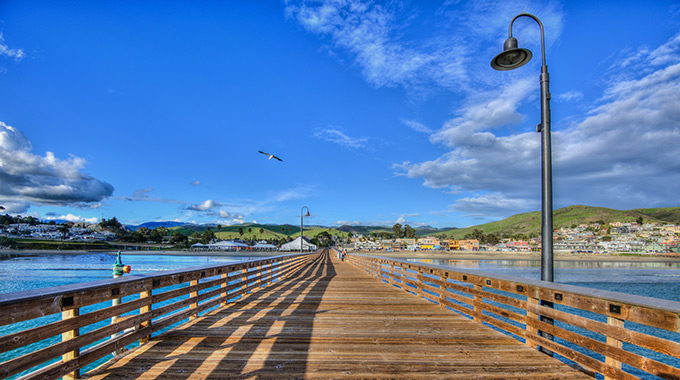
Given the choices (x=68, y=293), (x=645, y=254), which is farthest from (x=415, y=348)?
(x=645, y=254)

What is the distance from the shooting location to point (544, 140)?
16.9 ft

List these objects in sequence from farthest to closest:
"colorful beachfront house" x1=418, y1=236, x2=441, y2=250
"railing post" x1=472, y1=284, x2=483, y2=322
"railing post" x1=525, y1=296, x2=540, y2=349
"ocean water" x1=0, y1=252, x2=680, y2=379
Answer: "colorful beachfront house" x1=418, y1=236, x2=441, y2=250
"ocean water" x1=0, y1=252, x2=680, y2=379
"railing post" x1=472, y1=284, x2=483, y2=322
"railing post" x1=525, y1=296, x2=540, y2=349

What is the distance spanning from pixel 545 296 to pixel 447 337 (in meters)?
1.52

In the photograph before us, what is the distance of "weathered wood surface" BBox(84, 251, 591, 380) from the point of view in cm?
362

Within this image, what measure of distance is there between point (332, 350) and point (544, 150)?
418cm


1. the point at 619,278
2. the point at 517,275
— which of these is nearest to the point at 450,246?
the point at 619,278

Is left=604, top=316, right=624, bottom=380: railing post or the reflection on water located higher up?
left=604, top=316, right=624, bottom=380: railing post

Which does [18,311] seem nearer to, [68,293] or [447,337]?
[68,293]

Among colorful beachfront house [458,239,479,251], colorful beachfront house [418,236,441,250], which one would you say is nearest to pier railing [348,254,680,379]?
colorful beachfront house [418,236,441,250]

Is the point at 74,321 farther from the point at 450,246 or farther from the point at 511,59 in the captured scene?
the point at 450,246

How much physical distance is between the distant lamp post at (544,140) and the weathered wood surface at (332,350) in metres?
1.30

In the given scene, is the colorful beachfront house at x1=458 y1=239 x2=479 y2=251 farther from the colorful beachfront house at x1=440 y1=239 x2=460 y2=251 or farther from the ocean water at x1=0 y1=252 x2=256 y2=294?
the ocean water at x1=0 y1=252 x2=256 y2=294

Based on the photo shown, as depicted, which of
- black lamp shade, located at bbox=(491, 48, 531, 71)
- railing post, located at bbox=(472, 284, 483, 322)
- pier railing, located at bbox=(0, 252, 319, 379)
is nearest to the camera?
pier railing, located at bbox=(0, 252, 319, 379)

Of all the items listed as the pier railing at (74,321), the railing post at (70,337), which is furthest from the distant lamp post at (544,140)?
the railing post at (70,337)
